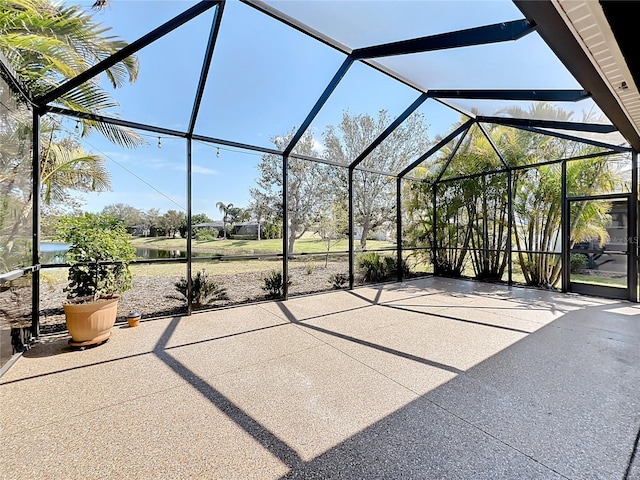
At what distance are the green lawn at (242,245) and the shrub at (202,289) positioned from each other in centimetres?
48

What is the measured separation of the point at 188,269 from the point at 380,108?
4.96 meters

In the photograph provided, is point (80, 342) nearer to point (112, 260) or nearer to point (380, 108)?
point (112, 260)

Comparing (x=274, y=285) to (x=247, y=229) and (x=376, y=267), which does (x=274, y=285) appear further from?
(x=376, y=267)

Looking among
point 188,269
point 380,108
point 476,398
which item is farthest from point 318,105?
point 476,398

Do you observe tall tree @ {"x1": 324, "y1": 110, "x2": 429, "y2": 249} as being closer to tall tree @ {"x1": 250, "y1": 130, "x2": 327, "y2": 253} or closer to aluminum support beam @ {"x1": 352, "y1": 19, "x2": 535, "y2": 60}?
tall tree @ {"x1": 250, "y1": 130, "x2": 327, "y2": 253}

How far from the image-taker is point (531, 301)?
553 centimetres

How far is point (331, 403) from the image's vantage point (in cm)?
227

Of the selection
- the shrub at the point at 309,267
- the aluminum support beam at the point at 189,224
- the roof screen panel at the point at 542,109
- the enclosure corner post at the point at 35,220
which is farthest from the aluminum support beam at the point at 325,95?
the enclosure corner post at the point at 35,220

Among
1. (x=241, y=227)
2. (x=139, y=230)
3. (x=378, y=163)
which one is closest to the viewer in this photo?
(x=139, y=230)

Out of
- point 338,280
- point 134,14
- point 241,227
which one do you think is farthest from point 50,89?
point 338,280

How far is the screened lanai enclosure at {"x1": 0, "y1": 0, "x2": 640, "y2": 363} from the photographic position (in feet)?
10.4

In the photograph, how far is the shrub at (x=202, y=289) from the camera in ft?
16.3

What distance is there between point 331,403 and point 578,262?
6.65 meters

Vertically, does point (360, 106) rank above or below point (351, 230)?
above
